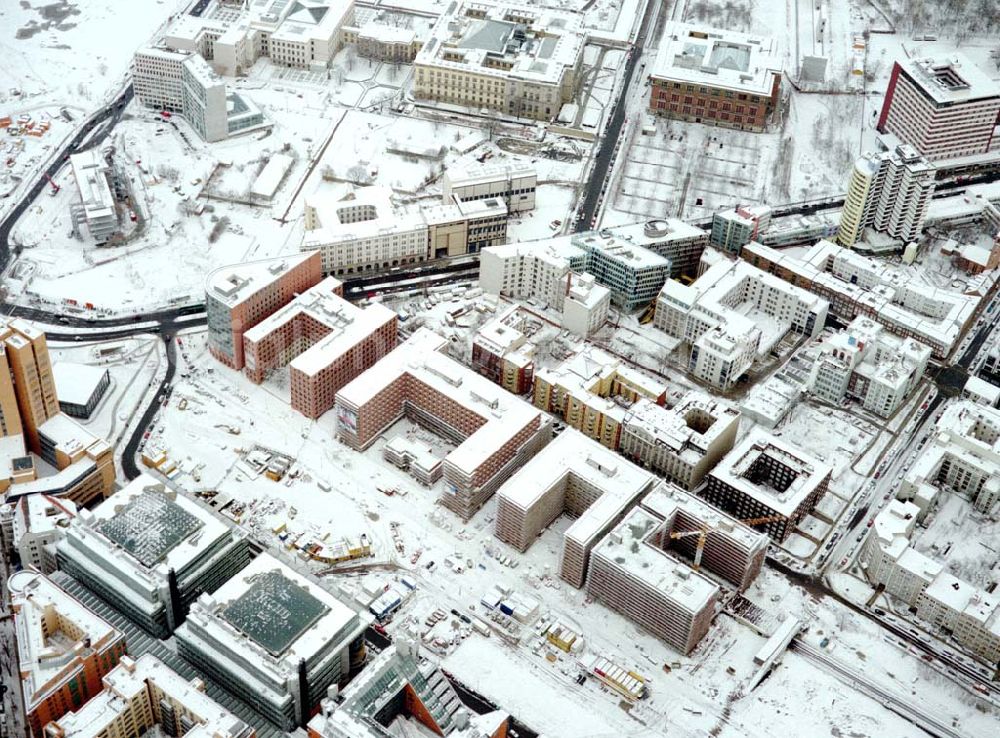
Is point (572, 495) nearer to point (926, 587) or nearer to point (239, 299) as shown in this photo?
point (926, 587)

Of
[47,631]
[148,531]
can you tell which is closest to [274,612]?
[148,531]

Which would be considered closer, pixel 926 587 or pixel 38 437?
pixel 926 587

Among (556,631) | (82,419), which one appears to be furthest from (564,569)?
(82,419)

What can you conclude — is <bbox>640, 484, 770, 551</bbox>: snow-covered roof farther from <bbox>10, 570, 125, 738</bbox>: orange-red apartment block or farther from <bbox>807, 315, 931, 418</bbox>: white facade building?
<bbox>10, 570, 125, 738</bbox>: orange-red apartment block

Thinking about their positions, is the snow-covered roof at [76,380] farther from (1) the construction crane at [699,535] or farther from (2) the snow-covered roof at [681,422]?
(1) the construction crane at [699,535]

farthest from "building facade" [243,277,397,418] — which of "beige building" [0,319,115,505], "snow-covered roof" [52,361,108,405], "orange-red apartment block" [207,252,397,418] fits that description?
"beige building" [0,319,115,505]

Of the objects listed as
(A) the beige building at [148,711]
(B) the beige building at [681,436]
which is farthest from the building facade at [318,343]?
(A) the beige building at [148,711]

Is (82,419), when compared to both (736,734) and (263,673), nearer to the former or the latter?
(263,673)
